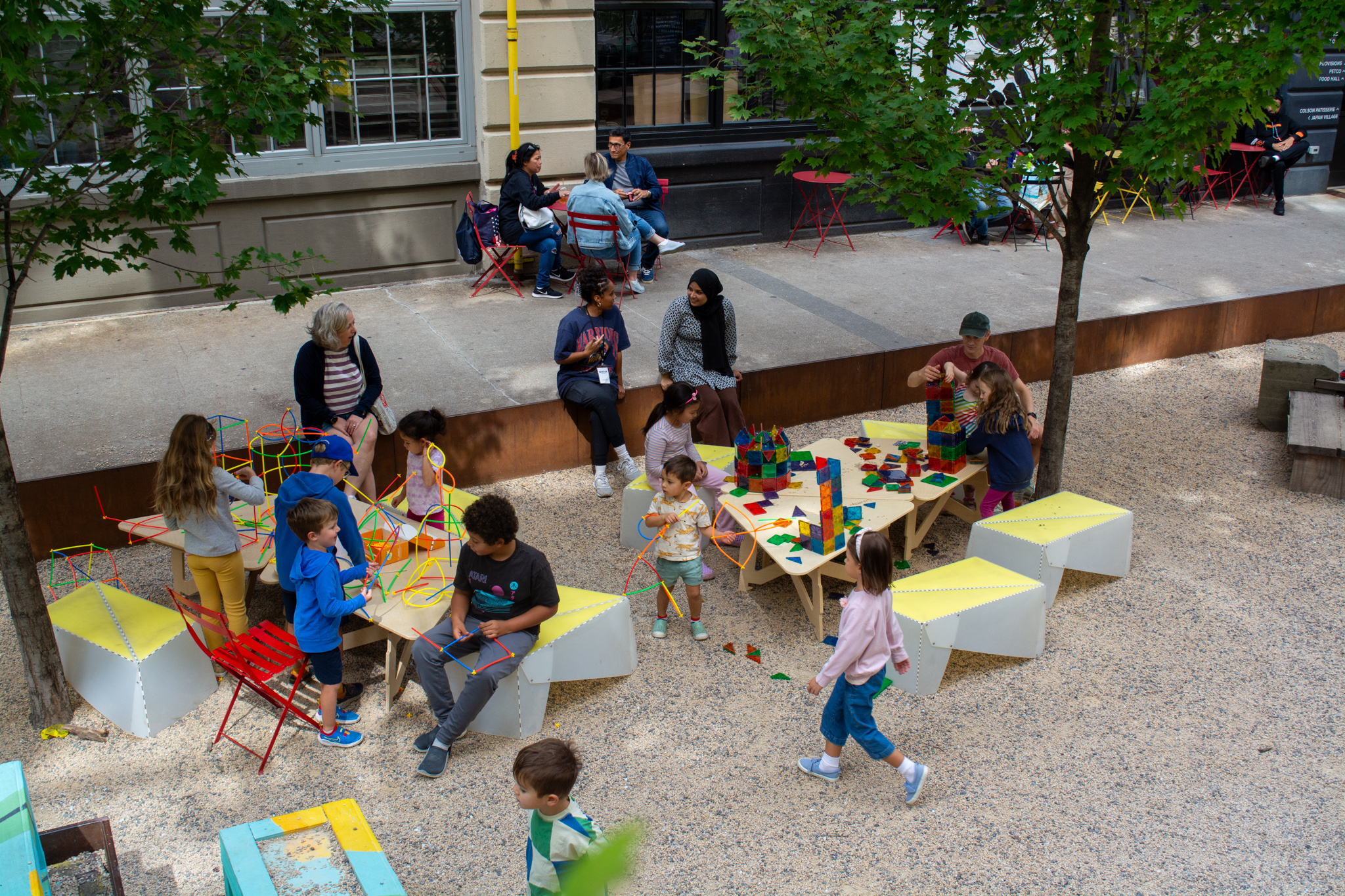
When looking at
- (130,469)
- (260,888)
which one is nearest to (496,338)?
(130,469)

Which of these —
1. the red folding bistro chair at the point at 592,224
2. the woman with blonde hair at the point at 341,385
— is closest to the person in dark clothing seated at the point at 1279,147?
the red folding bistro chair at the point at 592,224

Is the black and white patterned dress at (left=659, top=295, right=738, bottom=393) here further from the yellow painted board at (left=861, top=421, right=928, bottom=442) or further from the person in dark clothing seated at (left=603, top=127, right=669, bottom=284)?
the person in dark clothing seated at (left=603, top=127, right=669, bottom=284)

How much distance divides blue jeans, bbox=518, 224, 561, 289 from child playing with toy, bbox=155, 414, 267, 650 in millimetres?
4624

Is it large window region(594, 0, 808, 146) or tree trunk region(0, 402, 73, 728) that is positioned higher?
large window region(594, 0, 808, 146)

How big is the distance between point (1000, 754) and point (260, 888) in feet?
9.60

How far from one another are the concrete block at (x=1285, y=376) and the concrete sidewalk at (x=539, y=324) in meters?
1.57

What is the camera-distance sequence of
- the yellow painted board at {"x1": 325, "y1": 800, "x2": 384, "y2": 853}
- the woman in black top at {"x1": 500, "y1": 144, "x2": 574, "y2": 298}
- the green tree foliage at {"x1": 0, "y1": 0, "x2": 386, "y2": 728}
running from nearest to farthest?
the yellow painted board at {"x1": 325, "y1": 800, "x2": 384, "y2": 853} → the green tree foliage at {"x1": 0, "y1": 0, "x2": 386, "y2": 728} → the woman in black top at {"x1": 500, "y1": 144, "x2": 574, "y2": 298}

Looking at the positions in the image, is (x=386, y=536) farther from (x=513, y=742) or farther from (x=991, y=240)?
(x=991, y=240)

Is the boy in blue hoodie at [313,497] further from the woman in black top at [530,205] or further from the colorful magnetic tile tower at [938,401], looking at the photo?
the woman in black top at [530,205]

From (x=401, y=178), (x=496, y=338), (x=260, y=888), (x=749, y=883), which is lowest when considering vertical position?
(x=749, y=883)

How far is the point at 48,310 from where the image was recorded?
846 centimetres

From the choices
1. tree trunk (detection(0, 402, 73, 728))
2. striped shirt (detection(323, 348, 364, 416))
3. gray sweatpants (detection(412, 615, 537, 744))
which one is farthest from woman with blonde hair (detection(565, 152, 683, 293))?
tree trunk (detection(0, 402, 73, 728))

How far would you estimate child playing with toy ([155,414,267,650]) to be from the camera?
460 centimetres

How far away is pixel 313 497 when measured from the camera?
14.8ft
